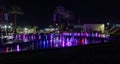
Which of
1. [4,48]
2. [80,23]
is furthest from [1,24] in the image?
[4,48]

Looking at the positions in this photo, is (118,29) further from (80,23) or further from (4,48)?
(4,48)

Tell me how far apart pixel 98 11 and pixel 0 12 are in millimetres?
29353

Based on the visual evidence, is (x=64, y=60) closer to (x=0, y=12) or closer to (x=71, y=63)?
(x=71, y=63)

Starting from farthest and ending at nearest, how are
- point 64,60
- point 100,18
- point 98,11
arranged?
point 98,11, point 100,18, point 64,60

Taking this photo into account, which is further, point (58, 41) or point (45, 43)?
point (58, 41)

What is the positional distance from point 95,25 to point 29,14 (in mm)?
35251

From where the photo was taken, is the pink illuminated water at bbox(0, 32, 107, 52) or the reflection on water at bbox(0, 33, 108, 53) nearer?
the reflection on water at bbox(0, 33, 108, 53)

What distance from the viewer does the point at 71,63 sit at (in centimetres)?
1052

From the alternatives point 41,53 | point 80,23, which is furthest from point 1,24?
point 41,53

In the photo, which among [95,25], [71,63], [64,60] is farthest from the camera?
[95,25]

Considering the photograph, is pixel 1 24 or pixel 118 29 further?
pixel 1 24

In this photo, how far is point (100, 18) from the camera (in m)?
62.2

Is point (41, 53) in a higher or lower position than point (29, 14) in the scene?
lower

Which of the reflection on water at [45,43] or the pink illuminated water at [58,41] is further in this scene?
the pink illuminated water at [58,41]
